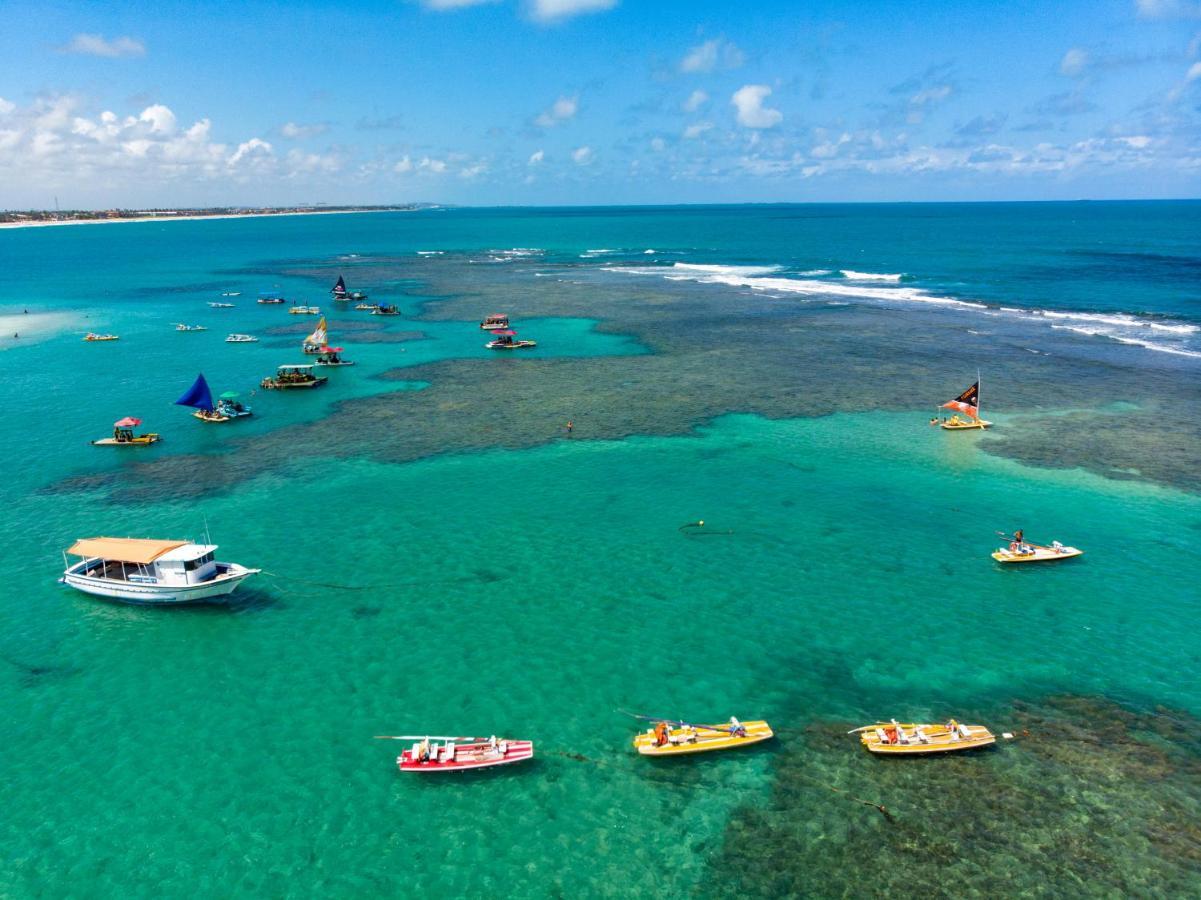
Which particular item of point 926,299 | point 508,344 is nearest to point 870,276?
point 926,299

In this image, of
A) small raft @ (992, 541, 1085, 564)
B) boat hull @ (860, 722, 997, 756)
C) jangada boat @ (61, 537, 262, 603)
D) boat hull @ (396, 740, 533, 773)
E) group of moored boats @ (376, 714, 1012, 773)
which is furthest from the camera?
small raft @ (992, 541, 1085, 564)

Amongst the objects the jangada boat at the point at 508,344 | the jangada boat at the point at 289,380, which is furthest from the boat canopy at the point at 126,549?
the jangada boat at the point at 508,344

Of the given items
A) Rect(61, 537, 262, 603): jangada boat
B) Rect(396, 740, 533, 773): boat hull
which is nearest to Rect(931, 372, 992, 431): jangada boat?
Rect(396, 740, 533, 773): boat hull

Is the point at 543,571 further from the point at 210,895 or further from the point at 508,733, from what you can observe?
the point at 210,895

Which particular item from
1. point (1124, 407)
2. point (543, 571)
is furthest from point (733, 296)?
point (543, 571)

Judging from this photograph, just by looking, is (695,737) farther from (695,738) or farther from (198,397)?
(198,397)

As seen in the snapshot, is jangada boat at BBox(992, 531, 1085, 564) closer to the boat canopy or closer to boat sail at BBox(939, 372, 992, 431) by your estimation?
boat sail at BBox(939, 372, 992, 431)

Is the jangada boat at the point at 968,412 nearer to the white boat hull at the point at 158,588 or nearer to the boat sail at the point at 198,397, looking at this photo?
the white boat hull at the point at 158,588
